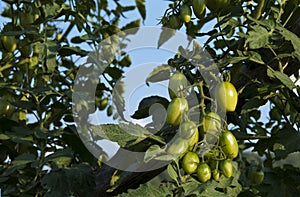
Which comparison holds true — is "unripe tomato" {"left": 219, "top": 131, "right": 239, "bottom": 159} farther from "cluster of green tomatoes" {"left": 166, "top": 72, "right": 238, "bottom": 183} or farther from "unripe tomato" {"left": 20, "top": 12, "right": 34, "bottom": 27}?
"unripe tomato" {"left": 20, "top": 12, "right": 34, "bottom": 27}

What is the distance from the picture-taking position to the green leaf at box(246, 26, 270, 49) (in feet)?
3.20

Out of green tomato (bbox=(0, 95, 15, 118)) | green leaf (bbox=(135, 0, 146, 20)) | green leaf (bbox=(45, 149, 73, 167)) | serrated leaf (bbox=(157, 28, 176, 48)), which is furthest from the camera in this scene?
green leaf (bbox=(135, 0, 146, 20))

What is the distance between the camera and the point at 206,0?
1.05 metres

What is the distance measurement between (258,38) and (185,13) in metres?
0.17

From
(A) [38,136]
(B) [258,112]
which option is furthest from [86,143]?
(B) [258,112]

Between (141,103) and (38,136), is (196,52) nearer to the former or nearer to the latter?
(141,103)

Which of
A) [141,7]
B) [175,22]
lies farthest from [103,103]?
[175,22]

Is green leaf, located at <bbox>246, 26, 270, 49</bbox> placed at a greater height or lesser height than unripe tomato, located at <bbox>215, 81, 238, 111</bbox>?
greater

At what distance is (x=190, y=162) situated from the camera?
885 millimetres

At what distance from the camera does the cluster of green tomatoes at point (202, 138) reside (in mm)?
884

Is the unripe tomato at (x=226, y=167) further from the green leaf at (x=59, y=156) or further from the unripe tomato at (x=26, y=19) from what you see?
the unripe tomato at (x=26, y=19)

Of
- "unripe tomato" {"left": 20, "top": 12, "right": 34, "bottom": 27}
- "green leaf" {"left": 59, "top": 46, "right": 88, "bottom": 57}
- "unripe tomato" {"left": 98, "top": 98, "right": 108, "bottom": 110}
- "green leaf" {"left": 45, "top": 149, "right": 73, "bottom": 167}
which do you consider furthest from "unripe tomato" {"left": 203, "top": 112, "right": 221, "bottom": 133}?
"unripe tomato" {"left": 98, "top": 98, "right": 108, "bottom": 110}

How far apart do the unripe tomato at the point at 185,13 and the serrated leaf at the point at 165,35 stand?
7 centimetres

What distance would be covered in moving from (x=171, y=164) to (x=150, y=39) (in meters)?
0.50
